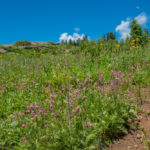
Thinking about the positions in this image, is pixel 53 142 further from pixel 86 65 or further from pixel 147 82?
pixel 86 65

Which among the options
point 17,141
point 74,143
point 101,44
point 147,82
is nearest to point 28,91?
point 17,141

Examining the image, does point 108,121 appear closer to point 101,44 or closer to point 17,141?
point 17,141

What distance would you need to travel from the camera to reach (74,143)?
243cm

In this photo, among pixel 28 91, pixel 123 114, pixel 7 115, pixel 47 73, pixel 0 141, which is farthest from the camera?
pixel 47 73

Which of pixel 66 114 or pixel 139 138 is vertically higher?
pixel 66 114

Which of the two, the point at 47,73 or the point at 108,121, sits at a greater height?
the point at 47,73

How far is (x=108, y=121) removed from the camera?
2842 mm

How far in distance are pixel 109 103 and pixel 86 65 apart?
9.67 ft

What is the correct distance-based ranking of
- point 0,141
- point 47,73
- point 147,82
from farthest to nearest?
1. point 47,73
2. point 147,82
3. point 0,141

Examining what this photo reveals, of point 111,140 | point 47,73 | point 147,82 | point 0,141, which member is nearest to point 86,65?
point 47,73

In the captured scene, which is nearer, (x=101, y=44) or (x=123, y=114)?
(x=123, y=114)

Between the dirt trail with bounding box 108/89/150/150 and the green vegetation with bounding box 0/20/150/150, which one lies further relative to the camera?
the dirt trail with bounding box 108/89/150/150

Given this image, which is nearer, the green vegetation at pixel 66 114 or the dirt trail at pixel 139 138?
the green vegetation at pixel 66 114

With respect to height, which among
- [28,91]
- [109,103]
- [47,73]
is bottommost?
[109,103]
